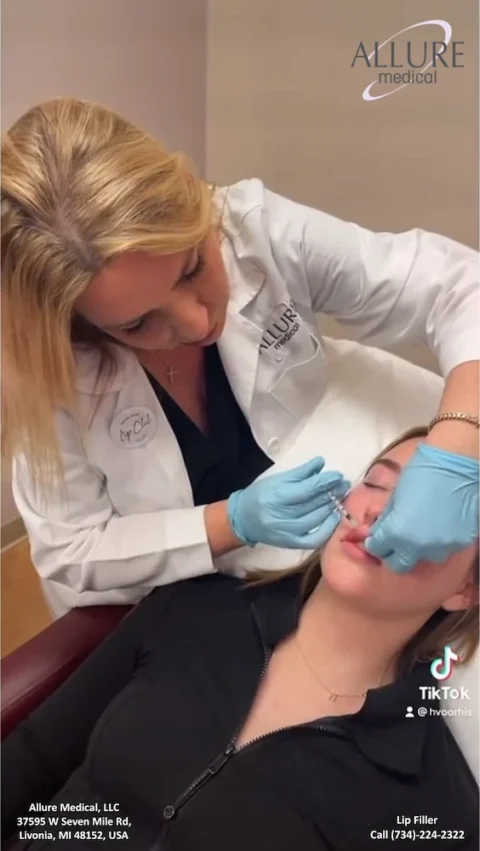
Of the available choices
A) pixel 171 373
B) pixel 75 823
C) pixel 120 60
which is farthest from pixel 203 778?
pixel 120 60

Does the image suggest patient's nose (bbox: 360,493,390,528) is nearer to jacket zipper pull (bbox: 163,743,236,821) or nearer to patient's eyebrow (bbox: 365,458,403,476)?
patient's eyebrow (bbox: 365,458,403,476)

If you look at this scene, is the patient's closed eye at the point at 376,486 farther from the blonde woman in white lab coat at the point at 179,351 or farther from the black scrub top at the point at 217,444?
the black scrub top at the point at 217,444

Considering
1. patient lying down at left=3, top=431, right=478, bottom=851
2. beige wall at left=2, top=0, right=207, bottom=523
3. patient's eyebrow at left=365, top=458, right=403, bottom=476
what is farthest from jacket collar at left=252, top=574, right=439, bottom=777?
beige wall at left=2, top=0, right=207, bottom=523

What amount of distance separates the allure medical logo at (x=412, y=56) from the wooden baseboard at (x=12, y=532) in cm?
89

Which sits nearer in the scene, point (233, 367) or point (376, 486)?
point (376, 486)

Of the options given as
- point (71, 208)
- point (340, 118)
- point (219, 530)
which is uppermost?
point (340, 118)

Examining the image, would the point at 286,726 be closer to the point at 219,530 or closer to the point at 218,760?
the point at 218,760

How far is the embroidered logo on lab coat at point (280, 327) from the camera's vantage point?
3.28 ft

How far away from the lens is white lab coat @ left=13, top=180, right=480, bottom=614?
3.06 feet

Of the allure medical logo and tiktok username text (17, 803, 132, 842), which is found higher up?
the allure medical logo

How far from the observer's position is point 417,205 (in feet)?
3.48

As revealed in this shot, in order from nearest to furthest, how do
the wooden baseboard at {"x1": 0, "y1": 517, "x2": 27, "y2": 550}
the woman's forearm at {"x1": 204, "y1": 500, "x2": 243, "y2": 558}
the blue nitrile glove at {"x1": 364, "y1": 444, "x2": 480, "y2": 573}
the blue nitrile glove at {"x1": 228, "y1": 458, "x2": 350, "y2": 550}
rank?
the blue nitrile glove at {"x1": 364, "y1": 444, "x2": 480, "y2": 573} → the blue nitrile glove at {"x1": 228, "y1": 458, "x2": 350, "y2": 550} → the woman's forearm at {"x1": 204, "y1": 500, "x2": 243, "y2": 558} → the wooden baseboard at {"x1": 0, "y1": 517, "x2": 27, "y2": 550}

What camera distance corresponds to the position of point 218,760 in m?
0.80

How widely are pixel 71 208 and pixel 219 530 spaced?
0.44 meters
